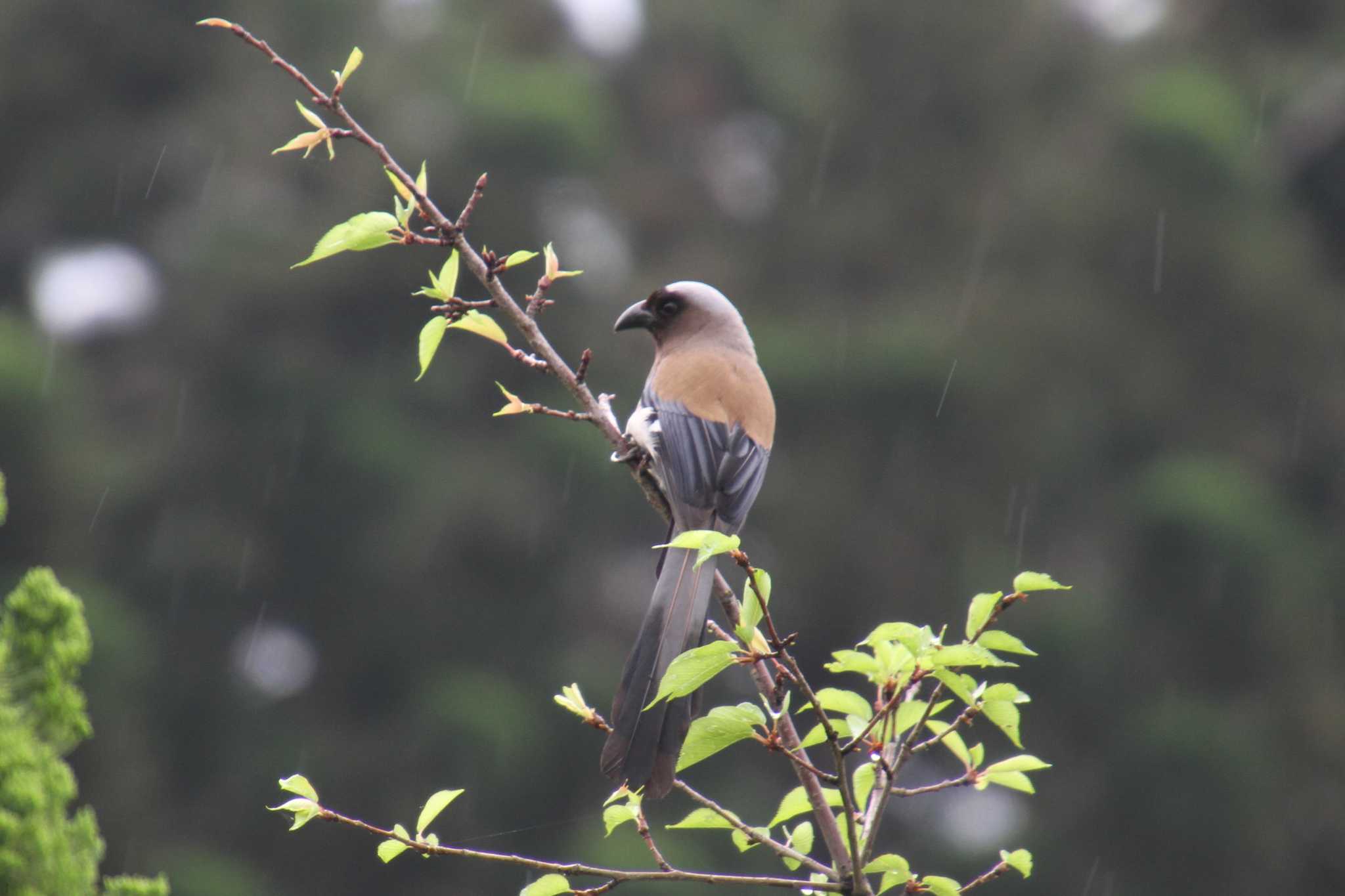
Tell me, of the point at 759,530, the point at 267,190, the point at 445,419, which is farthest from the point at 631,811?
the point at 267,190

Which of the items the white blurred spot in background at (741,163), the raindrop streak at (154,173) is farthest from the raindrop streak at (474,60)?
the raindrop streak at (154,173)

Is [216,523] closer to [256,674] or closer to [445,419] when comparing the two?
[256,674]

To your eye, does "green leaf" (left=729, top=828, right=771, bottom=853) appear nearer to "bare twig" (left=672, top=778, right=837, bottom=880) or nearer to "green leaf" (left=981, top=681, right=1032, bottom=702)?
"bare twig" (left=672, top=778, right=837, bottom=880)

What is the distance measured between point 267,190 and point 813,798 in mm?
13448

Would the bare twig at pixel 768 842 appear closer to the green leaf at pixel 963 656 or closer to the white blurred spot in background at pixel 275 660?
the green leaf at pixel 963 656

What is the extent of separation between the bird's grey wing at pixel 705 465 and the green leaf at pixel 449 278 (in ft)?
3.43

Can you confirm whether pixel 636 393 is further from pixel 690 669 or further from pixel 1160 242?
pixel 690 669

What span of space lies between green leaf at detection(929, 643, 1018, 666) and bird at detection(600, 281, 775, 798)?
608mm

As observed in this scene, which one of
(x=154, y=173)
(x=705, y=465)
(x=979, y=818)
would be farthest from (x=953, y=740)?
(x=154, y=173)

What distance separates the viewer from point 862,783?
6.70ft

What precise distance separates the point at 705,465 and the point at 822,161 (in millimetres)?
12742

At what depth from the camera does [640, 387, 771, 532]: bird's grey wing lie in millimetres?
3182

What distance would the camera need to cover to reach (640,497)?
1288 centimetres

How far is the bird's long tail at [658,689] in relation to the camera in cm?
220
